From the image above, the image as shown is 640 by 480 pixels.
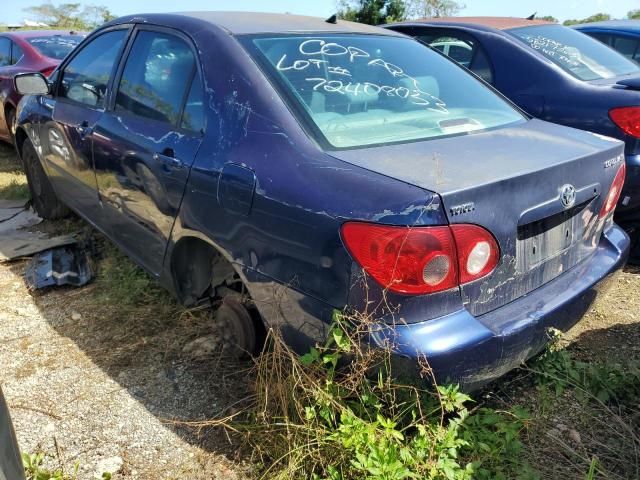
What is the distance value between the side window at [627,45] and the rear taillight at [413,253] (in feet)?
19.1

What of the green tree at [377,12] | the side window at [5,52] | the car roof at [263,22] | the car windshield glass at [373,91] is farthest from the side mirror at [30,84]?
the green tree at [377,12]

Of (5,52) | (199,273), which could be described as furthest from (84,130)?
(5,52)

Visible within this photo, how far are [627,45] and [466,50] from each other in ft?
9.89

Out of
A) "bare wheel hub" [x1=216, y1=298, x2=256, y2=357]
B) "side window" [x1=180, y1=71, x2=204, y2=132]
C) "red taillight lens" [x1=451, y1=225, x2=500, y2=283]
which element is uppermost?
"side window" [x1=180, y1=71, x2=204, y2=132]

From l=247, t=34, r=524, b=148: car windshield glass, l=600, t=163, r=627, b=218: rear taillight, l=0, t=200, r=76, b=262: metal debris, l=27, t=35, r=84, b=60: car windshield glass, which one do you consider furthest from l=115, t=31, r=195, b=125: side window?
l=27, t=35, r=84, b=60: car windshield glass

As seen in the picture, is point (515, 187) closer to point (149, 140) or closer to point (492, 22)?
point (149, 140)

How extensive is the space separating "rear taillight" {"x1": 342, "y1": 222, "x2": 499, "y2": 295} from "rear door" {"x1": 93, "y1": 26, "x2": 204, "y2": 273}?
3.33ft

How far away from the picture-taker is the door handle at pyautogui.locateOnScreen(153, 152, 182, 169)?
2535 millimetres

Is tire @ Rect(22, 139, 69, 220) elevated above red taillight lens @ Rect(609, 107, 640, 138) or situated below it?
below

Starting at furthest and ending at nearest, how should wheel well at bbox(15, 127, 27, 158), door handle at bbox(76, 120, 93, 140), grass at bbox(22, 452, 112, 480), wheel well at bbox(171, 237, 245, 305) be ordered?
wheel well at bbox(15, 127, 27, 158) < door handle at bbox(76, 120, 93, 140) < wheel well at bbox(171, 237, 245, 305) < grass at bbox(22, 452, 112, 480)

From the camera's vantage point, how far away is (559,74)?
4023 millimetres

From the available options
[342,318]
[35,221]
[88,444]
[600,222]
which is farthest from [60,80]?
[600,222]

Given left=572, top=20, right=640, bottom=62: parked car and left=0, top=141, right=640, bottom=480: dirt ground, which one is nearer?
left=0, top=141, right=640, bottom=480: dirt ground

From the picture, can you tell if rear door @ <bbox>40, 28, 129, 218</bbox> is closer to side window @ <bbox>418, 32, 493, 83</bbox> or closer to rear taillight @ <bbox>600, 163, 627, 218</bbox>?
side window @ <bbox>418, 32, 493, 83</bbox>
